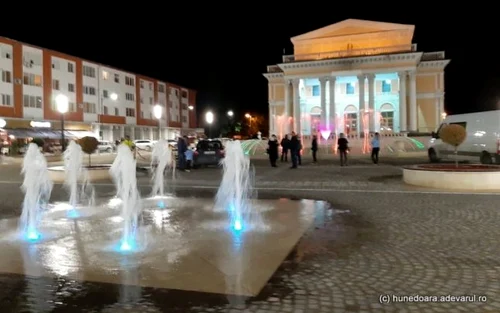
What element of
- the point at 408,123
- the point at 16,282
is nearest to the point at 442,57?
the point at 408,123

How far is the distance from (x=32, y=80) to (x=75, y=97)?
703 centimetres

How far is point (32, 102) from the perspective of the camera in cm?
5456

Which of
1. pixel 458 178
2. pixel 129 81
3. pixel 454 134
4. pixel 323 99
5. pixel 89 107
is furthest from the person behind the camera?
pixel 129 81

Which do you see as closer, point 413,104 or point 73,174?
point 73,174

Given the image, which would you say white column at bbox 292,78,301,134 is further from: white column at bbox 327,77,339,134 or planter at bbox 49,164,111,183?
planter at bbox 49,164,111,183

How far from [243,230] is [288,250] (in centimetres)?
165

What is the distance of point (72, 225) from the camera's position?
30.3ft

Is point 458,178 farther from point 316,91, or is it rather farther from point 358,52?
point 316,91

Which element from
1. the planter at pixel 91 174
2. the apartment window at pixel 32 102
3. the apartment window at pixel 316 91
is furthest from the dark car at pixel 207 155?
the apartment window at pixel 32 102

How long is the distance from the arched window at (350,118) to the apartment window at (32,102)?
37081 mm

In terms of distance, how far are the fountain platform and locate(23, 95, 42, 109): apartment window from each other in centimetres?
4871

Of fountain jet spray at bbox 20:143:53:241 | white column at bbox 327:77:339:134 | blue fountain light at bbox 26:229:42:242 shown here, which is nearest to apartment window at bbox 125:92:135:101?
white column at bbox 327:77:339:134

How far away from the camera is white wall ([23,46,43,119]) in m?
53.6

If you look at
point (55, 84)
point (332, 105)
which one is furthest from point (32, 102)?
point (332, 105)
